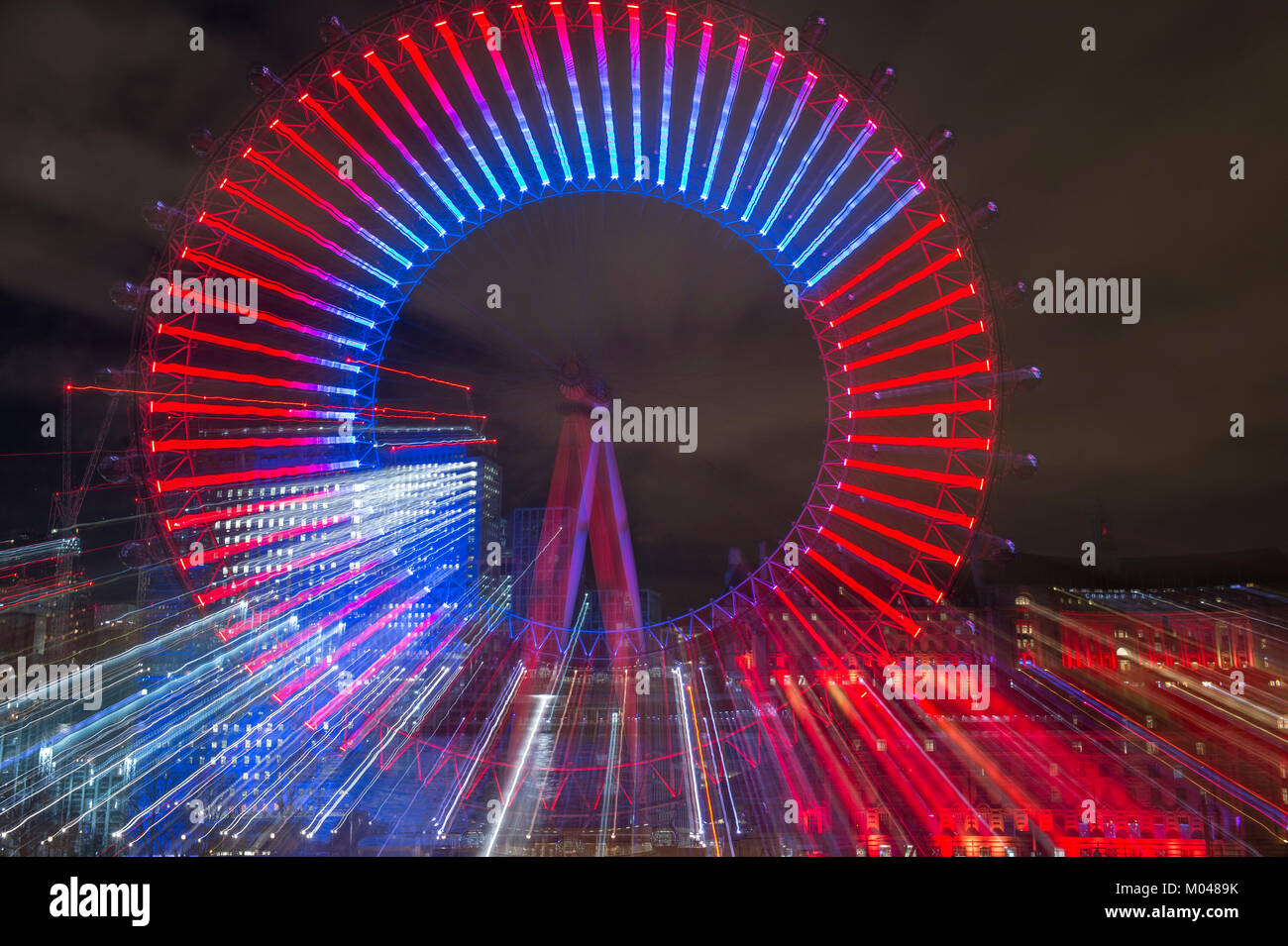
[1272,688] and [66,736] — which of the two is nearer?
[66,736]

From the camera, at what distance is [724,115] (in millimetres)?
13422

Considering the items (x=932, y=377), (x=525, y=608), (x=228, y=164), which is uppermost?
(x=228, y=164)

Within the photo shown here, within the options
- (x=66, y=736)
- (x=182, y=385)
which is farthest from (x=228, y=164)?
(x=66, y=736)

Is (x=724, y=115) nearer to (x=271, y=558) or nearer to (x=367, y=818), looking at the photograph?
(x=271, y=558)
